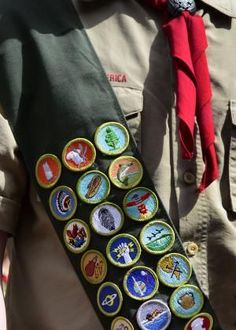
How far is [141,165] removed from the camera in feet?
9.70

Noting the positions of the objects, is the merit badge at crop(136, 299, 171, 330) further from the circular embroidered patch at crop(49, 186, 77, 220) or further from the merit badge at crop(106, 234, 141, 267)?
the circular embroidered patch at crop(49, 186, 77, 220)

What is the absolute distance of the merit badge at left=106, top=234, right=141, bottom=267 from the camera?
2.94 meters

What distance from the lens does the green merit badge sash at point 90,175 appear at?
9.62 ft

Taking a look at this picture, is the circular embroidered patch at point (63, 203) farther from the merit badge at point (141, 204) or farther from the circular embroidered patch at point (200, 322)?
the circular embroidered patch at point (200, 322)

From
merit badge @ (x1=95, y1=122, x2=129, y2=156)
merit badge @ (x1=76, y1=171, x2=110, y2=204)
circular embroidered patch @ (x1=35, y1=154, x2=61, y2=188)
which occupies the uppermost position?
merit badge @ (x1=95, y1=122, x2=129, y2=156)

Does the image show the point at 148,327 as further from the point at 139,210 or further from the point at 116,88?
the point at 116,88

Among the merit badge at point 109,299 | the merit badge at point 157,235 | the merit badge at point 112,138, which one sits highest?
the merit badge at point 112,138

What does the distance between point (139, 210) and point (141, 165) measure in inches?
3.9

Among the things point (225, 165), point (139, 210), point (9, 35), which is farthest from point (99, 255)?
point (9, 35)

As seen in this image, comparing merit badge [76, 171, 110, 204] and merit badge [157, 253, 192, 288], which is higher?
merit badge [76, 171, 110, 204]

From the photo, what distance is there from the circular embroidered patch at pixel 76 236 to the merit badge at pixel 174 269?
171 millimetres

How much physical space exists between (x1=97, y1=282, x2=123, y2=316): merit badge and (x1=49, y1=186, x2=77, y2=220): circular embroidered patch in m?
0.18

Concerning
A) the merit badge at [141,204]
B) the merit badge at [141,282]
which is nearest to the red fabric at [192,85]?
the merit badge at [141,204]

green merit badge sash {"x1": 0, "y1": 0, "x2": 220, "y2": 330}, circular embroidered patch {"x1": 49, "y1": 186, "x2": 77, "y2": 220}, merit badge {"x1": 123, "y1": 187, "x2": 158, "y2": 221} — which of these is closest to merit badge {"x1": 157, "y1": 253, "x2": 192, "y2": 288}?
green merit badge sash {"x1": 0, "y1": 0, "x2": 220, "y2": 330}
